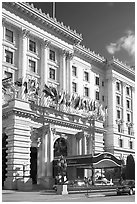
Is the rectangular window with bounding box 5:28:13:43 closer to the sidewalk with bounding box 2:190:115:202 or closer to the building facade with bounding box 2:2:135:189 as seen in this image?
the building facade with bounding box 2:2:135:189

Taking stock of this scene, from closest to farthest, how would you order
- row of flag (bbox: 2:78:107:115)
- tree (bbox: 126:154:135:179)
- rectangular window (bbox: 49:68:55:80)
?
row of flag (bbox: 2:78:107:115)
tree (bbox: 126:154:135:179)
rectangular window (bbox: 49:68:55:80)

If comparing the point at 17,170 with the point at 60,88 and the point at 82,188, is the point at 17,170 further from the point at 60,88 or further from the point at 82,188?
the point at 60,88

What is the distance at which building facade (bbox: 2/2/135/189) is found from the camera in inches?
1575

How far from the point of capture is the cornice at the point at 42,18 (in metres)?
48.9

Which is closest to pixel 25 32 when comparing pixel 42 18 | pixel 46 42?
pixel 42 18

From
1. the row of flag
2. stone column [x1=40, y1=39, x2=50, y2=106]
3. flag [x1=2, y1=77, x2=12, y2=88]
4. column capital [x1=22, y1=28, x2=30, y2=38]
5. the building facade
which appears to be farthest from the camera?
stone column [x1=40, y1=39, x2=50, y2=106]

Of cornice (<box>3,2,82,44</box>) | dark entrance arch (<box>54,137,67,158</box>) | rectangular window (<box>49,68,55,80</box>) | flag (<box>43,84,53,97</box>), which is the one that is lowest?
dark entrance arch (<box>54,137,67,158</box>)

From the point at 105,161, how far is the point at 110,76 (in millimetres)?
30258

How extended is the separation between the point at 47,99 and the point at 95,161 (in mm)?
11461

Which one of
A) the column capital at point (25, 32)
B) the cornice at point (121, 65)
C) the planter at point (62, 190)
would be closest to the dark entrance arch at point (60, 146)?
the planter at point (62, 190)

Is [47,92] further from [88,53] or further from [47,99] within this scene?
[88,53]

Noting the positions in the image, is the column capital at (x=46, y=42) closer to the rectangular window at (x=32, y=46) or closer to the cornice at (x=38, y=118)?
the rectangular window at (x=32, y=46)

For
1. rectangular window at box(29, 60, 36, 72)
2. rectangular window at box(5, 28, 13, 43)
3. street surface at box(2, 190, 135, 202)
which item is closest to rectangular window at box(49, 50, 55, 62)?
rectangular window at box(29, 60, 36, 72)

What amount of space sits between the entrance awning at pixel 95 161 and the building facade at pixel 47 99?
12.3ft
